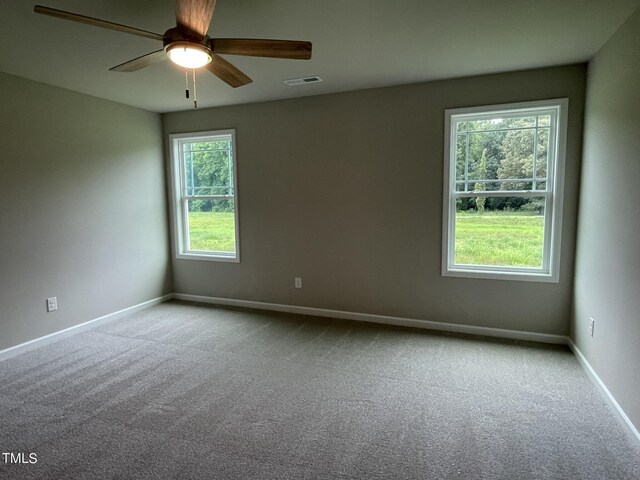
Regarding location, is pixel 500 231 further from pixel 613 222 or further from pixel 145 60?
pixel 145 60

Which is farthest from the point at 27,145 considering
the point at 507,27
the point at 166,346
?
the point at 507,27

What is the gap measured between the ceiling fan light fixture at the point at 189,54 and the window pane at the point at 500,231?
2.66 metres

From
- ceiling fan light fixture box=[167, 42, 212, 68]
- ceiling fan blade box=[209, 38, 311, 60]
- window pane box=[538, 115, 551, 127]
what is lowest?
window pane box=[538, 115, 551, 127]

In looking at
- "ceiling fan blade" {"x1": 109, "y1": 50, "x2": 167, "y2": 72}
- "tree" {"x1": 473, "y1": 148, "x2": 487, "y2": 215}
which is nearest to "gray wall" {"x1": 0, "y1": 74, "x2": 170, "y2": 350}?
"ceiling fan blade" {"x1": 109, "y1": 50, "x2": 167, "y2": 72}

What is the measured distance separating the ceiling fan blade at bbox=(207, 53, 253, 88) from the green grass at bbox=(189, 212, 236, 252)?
94.4 inches

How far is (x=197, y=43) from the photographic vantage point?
1.80 metres

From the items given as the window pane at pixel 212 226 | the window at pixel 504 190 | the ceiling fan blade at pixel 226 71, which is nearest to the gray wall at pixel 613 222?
the window at pixel 504 190

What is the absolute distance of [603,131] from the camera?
2.66 meters

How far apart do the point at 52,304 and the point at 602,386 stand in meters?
4.67

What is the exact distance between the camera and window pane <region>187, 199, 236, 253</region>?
4.66 m

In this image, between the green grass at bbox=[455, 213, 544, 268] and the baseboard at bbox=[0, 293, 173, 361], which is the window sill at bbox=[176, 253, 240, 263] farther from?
the green grass at bbox=[455, 213, 544, 268]

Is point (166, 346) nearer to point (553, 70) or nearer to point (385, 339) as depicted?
point (385, 339)

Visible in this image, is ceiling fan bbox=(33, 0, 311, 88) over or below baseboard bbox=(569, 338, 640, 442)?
over

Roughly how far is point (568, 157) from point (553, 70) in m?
0.75
